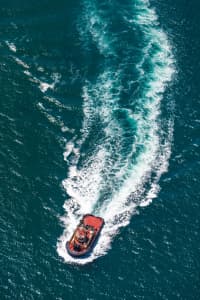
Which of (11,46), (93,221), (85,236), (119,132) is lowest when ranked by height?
(85,236)

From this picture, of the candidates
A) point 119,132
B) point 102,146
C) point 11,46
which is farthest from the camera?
point 11,46

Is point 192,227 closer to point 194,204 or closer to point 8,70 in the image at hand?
point 194,204

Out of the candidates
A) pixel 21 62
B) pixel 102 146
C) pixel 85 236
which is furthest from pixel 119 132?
pixel 21 62

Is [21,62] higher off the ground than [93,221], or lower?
higher

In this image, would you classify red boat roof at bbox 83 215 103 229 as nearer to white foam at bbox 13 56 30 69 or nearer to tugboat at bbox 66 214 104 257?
tugboat at bbox 66 214 104 257

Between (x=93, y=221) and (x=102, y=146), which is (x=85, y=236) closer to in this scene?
(x=93, y=221)

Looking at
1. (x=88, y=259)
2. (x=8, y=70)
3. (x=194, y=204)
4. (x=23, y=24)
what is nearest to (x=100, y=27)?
(x=23, y=24)
